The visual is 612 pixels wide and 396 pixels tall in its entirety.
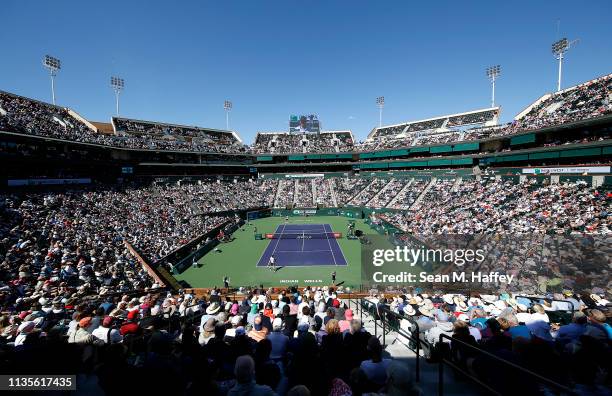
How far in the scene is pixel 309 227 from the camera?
45.3 metres

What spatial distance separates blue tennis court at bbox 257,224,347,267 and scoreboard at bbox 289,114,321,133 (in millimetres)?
42347

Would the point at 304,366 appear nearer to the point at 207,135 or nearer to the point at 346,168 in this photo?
the point at 346,168

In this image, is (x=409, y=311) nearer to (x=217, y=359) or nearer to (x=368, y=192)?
(x=217, y=359)

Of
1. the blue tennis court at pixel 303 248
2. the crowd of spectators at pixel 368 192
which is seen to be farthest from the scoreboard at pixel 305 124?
the blue tennis court at pixel 303 248

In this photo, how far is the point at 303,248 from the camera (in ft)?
107

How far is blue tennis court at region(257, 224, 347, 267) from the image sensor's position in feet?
90.7

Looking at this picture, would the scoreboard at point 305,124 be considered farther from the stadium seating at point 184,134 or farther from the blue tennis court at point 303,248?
the blue tennis court at point 303,248

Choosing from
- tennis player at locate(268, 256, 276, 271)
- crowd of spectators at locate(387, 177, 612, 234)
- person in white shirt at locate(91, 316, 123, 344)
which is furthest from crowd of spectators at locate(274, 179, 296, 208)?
person in white shirt at locate(91, 316, 123, 344)

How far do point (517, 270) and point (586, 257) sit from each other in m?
2.42

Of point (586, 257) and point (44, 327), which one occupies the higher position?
point (586, 257)

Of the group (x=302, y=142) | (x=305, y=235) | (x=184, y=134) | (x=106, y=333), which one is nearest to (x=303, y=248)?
(x=305, y=235)

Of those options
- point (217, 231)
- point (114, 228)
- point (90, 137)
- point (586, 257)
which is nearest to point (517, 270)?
point (586, 257)

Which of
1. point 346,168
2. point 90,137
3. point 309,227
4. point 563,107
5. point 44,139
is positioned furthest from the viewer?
point 346,168

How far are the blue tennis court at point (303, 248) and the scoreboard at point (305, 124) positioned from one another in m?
42.3
